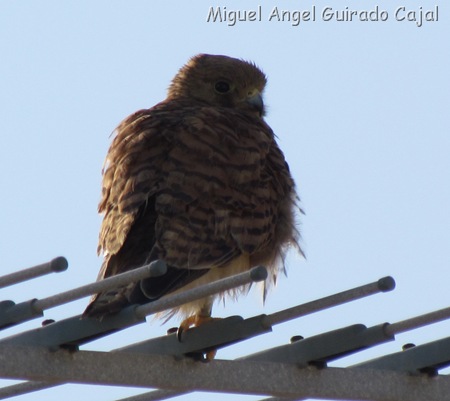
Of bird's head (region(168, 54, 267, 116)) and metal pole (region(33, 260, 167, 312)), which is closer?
metal pole (region(33, 260, 167, 312))

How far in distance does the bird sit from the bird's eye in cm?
83

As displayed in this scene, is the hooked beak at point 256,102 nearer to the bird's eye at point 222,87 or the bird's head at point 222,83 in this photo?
the bird's head at point 222,83

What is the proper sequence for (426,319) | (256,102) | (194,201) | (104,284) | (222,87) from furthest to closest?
(222,87) → (256,102) → (194,201) → (426,319) → (104,284)

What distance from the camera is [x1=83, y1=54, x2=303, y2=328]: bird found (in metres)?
4.95

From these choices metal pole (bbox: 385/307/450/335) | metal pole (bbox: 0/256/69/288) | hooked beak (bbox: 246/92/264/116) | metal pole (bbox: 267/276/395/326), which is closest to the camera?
metal pole (bbox: 0/256/69/288)

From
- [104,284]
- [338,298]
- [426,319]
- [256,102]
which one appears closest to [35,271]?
[104,284]

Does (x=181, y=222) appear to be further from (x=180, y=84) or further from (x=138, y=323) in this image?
(x=180, y=84)

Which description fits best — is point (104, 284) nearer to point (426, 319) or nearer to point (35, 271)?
point (35, 271)

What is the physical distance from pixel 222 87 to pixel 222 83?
0.03 meters

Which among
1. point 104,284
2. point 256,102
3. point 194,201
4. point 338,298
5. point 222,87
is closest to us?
point 104,284

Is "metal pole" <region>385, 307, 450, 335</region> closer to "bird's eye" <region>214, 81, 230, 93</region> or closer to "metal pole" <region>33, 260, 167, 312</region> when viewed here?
"metal pole" <region>33, 260, 167, 312</region>

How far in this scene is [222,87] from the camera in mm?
7629

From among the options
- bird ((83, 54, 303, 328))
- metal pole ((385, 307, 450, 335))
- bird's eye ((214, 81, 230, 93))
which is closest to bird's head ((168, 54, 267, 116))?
bird's eye ((214, 81, 230, 93))

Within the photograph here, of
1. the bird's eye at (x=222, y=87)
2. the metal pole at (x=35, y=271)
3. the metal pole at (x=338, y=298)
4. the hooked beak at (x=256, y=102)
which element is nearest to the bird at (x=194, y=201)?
the hooked beak at (x=256, y=102)
